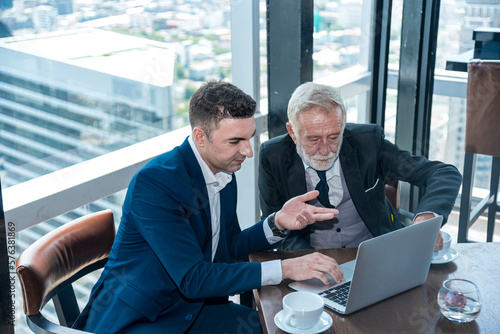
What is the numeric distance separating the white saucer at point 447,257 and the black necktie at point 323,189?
54 cm

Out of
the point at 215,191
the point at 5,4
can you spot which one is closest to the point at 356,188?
the point at 215,191

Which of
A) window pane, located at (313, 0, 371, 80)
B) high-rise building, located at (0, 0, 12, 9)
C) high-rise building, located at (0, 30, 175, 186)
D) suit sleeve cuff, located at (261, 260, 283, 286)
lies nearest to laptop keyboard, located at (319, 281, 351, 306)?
suit sleeve cuff, located at (261, 260, 283, 286)

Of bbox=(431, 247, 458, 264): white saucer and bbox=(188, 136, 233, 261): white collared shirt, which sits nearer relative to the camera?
bbox=(431, 247, 458, 264): white saucer

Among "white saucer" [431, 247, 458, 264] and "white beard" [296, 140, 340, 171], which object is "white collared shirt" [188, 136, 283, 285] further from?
"white saucer" [431, 247, 458, 264]

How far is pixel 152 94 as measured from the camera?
7.72ft

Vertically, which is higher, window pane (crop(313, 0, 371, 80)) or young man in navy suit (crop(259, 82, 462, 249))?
window pane (crop(313, 0, 371, 80))

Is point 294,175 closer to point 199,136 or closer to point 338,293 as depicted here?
point 199,136

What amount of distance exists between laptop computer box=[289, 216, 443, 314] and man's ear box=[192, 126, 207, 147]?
51cm

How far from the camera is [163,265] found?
5.06 ft

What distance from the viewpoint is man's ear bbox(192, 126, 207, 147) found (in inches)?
65.8

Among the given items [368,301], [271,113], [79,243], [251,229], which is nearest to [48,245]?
[79,243]

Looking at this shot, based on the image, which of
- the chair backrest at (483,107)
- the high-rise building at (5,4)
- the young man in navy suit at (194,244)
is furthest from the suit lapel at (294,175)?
the chair backrest at (483,107)

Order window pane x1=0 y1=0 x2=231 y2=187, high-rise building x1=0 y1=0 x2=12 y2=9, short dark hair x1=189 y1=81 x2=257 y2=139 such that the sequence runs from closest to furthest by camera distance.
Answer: short dark hair x1=189 y1=81 x2=257 y2=139
high-rise building x1=0 y1=0 x2=12 y2=9
window pane x1=0 y1=0 x2=231 y2=187

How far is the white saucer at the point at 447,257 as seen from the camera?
156cm
